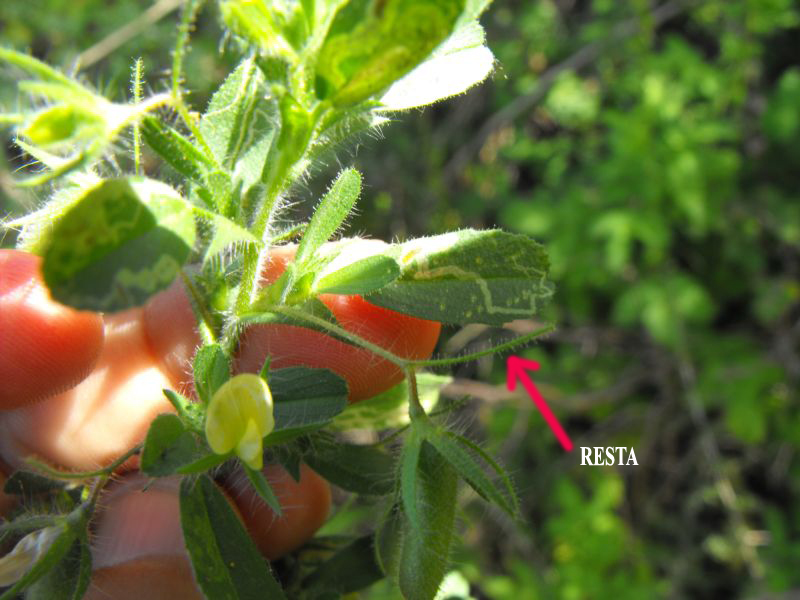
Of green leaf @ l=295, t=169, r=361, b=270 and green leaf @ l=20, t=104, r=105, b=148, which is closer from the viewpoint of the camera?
green leaf @ l=20, t=104, r=105, b=148

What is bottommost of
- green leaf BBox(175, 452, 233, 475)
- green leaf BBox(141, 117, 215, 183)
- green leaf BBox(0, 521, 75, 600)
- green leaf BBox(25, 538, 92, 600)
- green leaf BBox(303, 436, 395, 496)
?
green leaf BBox(25, 538, 92, 600)

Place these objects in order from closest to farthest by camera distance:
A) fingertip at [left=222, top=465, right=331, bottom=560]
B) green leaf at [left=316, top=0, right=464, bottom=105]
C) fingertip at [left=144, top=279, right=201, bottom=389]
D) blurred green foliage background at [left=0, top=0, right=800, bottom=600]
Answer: green leaf at [left=316, top=0, right=464, bottom=105], fingertip at [left=222, top=465, right=331, bottom=560], fingertip at [left=144, top=279, right=201, bottom=389], blurred green foliage background at [left=0, top=0, right=800, bottom=600]

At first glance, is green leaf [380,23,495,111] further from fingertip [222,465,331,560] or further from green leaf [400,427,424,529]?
fingertip [222,465,331,560]

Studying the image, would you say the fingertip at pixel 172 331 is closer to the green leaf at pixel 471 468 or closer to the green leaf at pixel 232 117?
the green leaf at pixel 232 117

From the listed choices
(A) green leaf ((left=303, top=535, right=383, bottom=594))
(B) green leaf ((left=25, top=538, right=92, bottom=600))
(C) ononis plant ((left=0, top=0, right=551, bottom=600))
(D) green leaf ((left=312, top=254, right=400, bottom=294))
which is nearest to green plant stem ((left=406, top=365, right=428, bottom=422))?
(C) ononis plant ((left=0, top=0, right=551, bottom=600))

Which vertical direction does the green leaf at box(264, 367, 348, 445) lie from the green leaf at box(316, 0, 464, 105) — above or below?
below

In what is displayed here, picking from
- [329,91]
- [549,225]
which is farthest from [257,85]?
[549,225]

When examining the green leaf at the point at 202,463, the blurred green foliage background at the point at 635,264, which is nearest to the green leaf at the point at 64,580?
the green leaf at the point at 202,463

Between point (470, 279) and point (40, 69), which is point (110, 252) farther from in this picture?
point (470, 279)
